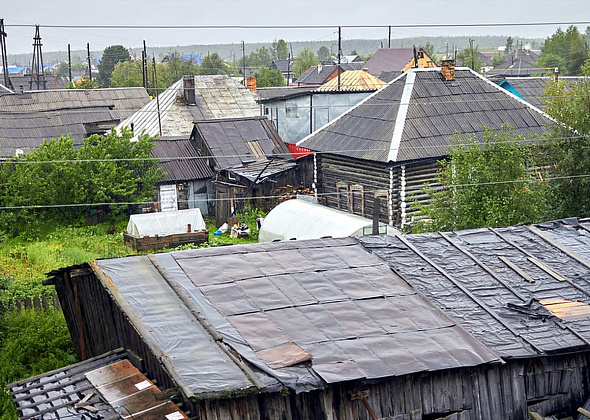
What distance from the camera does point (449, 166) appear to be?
803 inches

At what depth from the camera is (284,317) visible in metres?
10.6

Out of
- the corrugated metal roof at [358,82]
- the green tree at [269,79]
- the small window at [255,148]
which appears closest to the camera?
the small window at [255,148]

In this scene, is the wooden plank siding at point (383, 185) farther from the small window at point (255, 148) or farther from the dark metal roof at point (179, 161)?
the dark metal roof at point (179, 161)

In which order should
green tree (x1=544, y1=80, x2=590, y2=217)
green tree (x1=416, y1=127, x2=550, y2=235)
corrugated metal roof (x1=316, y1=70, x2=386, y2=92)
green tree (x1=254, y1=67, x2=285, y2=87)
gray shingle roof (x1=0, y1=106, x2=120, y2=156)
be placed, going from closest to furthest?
green tree (x1=416, y1=127, x2=550, y2=235)
green tree (x1=544, y1=80, x2=590, y2=217)
gray shingle roof (x1=0, y1=106, x2=120, y2=156)
corrugated metal roof (x1=316, y1=70, x2=386, y2=92)
green tree (x1=254, y1=67, x2=285, y2=87)

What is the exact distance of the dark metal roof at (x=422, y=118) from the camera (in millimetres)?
25250

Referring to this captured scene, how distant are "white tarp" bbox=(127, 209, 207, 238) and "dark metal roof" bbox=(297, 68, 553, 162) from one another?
5.36 meters

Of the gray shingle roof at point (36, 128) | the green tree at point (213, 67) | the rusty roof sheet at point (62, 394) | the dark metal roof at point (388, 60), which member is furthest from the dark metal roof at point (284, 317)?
the green tree at point (213, 67)

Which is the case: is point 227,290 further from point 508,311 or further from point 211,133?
point 211,133

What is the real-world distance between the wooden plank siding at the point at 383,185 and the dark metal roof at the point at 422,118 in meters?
0.58

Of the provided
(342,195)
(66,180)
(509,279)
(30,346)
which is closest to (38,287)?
(30,346)

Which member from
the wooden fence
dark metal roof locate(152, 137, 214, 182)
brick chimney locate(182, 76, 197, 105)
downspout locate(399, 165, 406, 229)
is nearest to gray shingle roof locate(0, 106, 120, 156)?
brick chimney locate(182, 76, 197, 105)

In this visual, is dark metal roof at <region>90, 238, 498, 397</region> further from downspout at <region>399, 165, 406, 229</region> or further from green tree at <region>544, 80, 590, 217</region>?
downspout at <region>399, 165, 406, 229</region>

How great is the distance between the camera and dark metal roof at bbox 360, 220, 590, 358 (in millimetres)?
10664

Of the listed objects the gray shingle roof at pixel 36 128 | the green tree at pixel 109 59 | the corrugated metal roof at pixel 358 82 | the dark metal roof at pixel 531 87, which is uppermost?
the green tree at pixel 109 59
